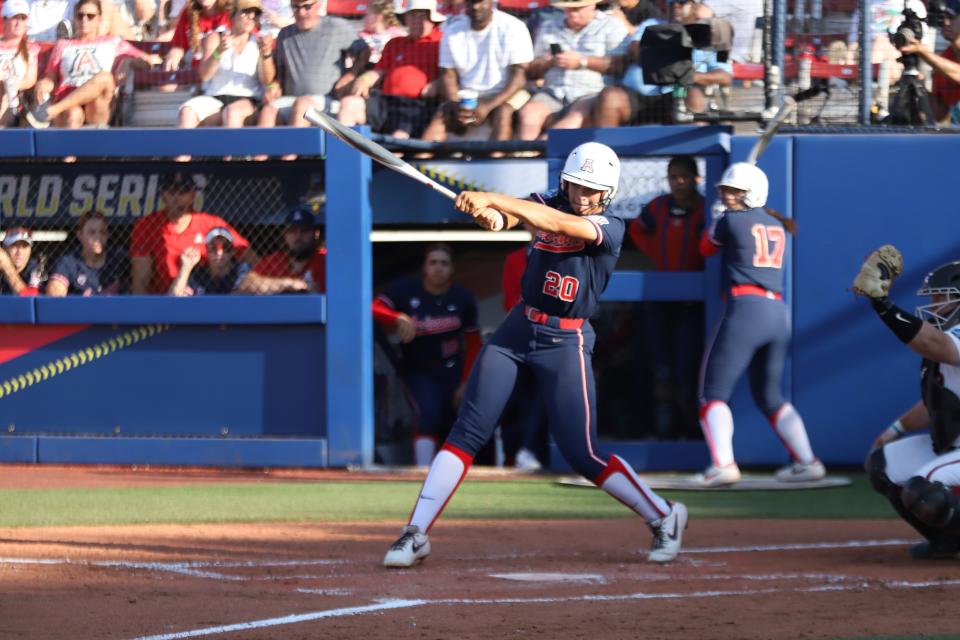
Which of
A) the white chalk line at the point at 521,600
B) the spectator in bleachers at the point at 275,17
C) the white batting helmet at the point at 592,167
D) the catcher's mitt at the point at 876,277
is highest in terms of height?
the spectator in bleachers at the point at 275,17

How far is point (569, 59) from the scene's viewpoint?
9.67 metres

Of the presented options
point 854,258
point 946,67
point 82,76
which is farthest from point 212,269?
point 946,67

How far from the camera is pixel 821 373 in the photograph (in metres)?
9.21

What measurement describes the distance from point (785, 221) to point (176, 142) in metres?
4.17

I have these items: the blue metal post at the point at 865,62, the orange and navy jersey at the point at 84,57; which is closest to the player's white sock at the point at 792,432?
the blue metal post at the point at 865,62

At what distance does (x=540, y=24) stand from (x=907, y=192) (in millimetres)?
2801

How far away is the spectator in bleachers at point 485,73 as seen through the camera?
384 inches

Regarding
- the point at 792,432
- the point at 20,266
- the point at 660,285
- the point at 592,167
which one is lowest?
the point at 792,432

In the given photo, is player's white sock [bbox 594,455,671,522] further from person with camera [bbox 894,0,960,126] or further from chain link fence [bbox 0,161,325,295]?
person with camera [bbox 894,0,960,126]

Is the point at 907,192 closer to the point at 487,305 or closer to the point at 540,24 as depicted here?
the point at 540,24

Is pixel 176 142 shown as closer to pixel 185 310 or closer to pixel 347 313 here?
pixel 185 310

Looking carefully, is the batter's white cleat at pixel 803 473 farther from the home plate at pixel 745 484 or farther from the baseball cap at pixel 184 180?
the baseball cap at pixel 184 180

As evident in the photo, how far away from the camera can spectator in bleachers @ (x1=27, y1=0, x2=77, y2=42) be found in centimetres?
1067

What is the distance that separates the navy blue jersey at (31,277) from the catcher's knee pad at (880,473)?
635cm
